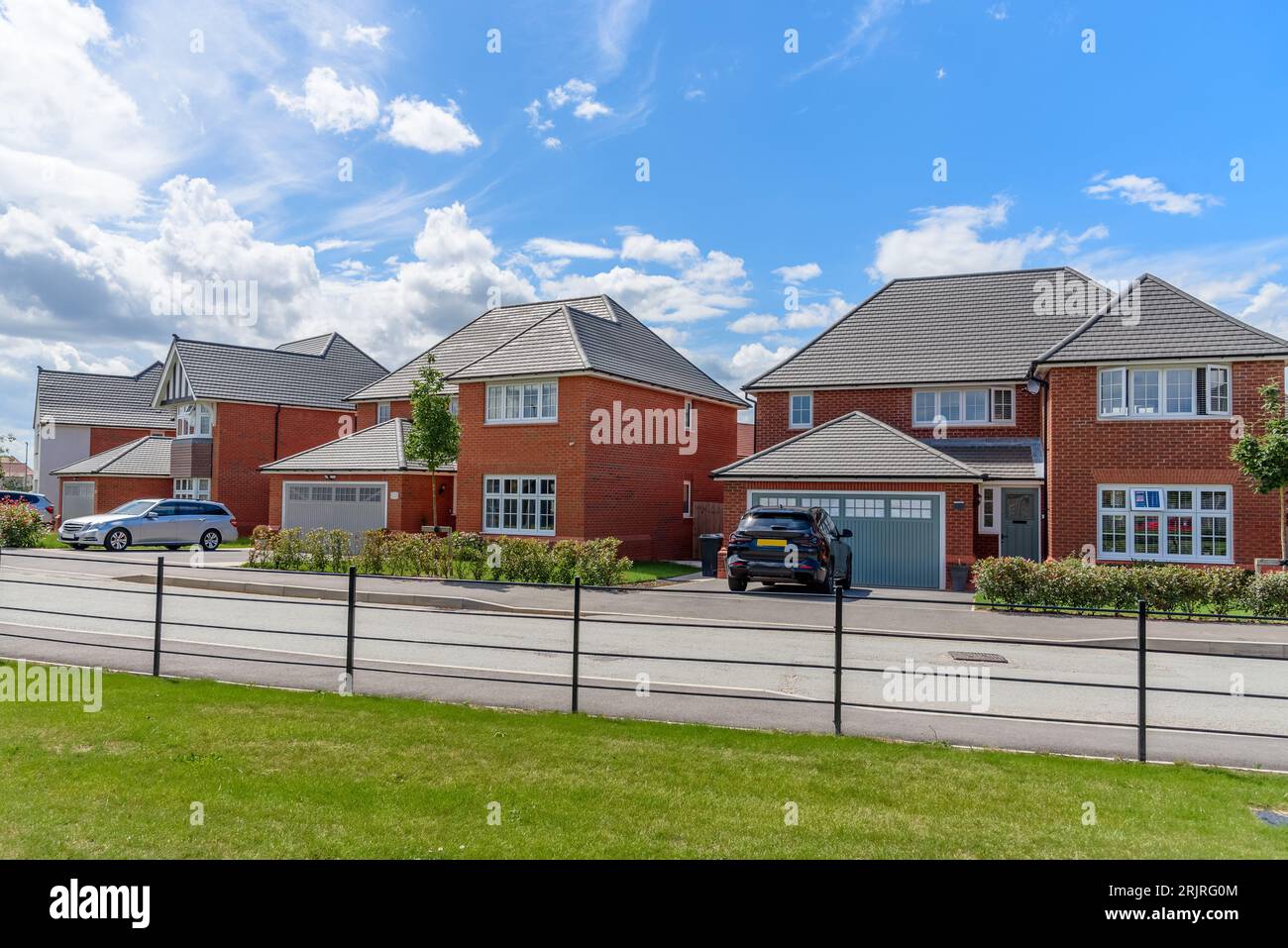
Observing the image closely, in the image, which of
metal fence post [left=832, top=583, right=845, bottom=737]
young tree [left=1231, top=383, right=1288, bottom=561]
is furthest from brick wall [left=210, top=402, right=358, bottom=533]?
metal fence post [left=832, top=583, right=845, bottom=737]

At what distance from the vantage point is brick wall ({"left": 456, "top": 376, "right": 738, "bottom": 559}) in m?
27.4

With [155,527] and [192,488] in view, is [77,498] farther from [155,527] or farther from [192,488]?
[155,527]

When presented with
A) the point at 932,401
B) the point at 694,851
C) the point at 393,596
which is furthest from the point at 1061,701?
the point at 932,401

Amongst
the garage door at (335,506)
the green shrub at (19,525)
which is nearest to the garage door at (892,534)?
the garage door at (335,506)

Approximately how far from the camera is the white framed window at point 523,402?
28.2 metres

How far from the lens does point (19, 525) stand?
31.4 meters

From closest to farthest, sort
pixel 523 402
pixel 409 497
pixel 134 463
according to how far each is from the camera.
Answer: pixel 523 402
pixel 409 497
pixel 134 463

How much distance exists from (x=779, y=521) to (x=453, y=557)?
8.37 m

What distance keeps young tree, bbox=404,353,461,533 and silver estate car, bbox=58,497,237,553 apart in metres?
10.6

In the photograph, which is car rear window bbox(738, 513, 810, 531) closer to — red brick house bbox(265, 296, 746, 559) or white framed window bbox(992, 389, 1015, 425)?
red brick house bbox(265, 296, 746, 559)

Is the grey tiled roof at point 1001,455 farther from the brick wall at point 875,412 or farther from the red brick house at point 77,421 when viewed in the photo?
the red brick house at point 77,421

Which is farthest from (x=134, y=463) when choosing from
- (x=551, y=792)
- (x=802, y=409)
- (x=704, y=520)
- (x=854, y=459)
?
(x=551, y=792)

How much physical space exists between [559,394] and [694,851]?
78.3 feet
